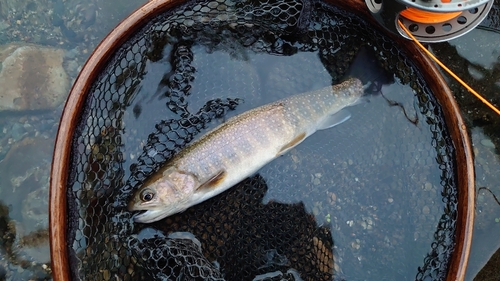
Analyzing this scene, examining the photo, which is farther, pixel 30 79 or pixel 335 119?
pixel 30 79

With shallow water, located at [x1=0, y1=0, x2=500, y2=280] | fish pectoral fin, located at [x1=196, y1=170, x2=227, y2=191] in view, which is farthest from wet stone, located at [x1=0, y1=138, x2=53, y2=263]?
fish pectoral fin, located at [x1=196, y1=170, x2=227, y2=191]

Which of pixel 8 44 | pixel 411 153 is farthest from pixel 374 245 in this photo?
pixel 8 44

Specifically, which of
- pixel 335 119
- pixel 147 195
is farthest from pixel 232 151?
pixel 335 119

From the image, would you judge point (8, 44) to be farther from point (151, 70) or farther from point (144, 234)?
point (144, 234)

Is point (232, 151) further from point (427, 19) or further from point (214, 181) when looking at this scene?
point (427, 19)

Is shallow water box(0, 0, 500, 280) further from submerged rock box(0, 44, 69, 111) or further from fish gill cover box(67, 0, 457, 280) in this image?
submerged rock box(0, 44, 69, 111)

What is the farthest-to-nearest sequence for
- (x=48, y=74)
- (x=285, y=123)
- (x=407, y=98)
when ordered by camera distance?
(x=48, y=74) < (x=407, y=98) < (x=285, y=123)
